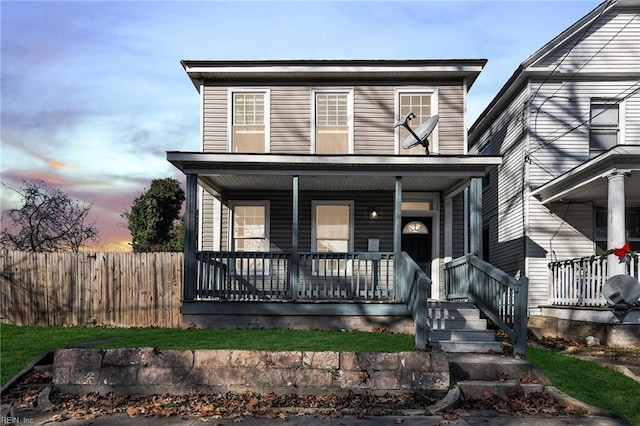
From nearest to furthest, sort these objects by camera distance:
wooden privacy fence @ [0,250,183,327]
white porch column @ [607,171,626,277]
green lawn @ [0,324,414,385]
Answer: green lawn @ [0,324,414,385] → white porch column @ [607,171,626,277] → wooden privacy fence @ [0,250,183,327]

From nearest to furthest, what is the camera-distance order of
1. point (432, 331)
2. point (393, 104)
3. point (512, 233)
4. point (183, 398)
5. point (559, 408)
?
point (559, 408) → point (183, 398) → point (432, 331) → point (393, 104) → point (512, 233)

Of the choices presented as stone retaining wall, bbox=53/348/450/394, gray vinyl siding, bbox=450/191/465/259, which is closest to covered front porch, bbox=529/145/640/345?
gray vinyl siding, bbox=450/191/465/259

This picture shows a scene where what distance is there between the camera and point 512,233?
14.6 m

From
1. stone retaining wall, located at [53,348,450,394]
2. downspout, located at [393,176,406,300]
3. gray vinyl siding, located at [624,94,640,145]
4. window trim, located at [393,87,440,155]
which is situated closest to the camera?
stone retaining wall, located at [53,348,450,394]

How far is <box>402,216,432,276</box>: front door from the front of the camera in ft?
44.7

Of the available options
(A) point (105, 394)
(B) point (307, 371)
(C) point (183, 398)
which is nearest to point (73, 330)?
(A) point (105, 394)

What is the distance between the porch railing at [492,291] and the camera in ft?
26.9

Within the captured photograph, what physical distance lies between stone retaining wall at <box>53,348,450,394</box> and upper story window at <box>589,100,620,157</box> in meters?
9.50

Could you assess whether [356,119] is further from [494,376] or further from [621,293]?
[494,376]

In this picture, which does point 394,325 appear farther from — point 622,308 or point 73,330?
point 73,330

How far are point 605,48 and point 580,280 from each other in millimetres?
6513

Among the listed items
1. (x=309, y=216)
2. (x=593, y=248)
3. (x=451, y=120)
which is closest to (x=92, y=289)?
(x=309, y=216)

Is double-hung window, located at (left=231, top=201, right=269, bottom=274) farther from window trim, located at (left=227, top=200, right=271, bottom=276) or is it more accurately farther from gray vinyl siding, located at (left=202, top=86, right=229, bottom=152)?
gray vinyl siding, located at (left=202, top=86, right=229, bottom=152)

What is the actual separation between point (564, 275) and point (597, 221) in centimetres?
250
